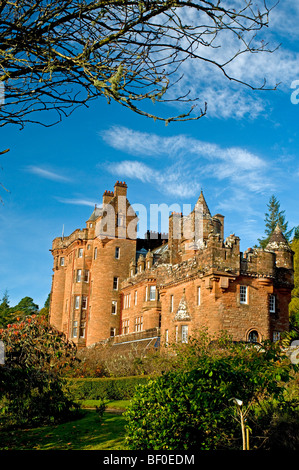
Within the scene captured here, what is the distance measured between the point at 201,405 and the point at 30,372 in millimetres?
3640

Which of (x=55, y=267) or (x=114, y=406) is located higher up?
(x=55, y=267)

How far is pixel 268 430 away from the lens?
9.80 m

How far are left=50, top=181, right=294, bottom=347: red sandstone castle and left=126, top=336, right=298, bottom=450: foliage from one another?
1724cm

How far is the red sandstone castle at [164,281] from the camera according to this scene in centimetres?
2764

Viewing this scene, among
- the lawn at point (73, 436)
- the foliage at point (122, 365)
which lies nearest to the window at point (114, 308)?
the foliage at point (122, 365)

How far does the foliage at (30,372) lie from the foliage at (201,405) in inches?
88.3

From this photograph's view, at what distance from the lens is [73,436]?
43.3 ft

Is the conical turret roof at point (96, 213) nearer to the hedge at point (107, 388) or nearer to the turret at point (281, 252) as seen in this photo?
the turret at point (281, 252)

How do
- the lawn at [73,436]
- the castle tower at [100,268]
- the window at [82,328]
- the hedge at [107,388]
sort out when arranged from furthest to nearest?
the window at [82,328]
the castle tower at [100,268]
the hedge at [107,388]
the lawn at [73,436]

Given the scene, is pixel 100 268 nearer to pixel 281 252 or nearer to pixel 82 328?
pixel 82 328

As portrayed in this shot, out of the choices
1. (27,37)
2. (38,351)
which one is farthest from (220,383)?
(27,37)

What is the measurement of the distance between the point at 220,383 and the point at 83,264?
44.8 meters

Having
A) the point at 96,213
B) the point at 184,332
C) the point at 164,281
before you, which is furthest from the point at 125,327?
the point at 184,332
